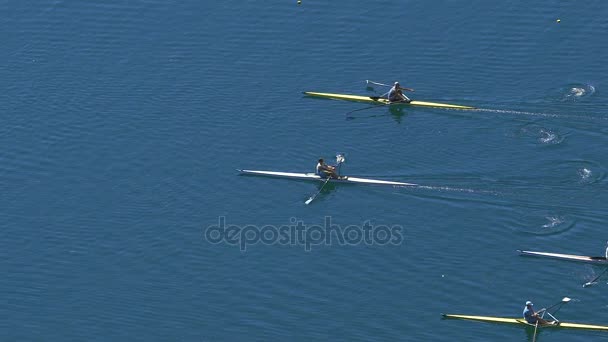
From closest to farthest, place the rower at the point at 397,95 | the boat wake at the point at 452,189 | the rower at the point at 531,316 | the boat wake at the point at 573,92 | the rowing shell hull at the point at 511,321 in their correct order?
1. the rower at the point at 531,316
2. the rowing shell hull at the point at 511,321
3. the boat wake at the point at 452,189
4. the boat wake at the point at 573,92
5. the rower at the point at 397,95

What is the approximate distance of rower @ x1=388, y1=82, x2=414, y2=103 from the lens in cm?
8244

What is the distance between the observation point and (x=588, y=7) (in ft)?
295

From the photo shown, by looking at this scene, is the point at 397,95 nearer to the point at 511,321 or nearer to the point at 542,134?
the point at 542,134

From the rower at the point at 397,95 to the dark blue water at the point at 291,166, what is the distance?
0.65 m

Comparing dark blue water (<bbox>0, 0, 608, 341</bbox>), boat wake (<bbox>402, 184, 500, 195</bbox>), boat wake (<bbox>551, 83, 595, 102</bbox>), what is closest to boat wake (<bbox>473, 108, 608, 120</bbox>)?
dark blue water (<bbox>0, 0, 608, 341</bbox>)

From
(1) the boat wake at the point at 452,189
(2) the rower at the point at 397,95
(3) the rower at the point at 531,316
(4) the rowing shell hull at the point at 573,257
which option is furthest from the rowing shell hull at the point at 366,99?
(3) the rower at the point at 531,316

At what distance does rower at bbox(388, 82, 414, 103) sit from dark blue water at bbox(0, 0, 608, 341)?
650 mm

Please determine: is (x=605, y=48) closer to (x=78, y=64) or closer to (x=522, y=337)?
(x=522, y=337)

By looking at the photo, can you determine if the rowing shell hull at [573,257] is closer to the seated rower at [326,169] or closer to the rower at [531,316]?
the rower at [531,316]

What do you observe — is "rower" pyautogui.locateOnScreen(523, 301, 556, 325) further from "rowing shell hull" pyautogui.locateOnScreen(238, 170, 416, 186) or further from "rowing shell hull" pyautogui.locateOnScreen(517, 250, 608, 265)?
"rowing shell hull" pyautogui.locateOnScreen(238, 170, 416, 186)

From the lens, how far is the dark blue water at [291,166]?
68562 millimetres

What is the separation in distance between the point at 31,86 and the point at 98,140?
8731 millimetres

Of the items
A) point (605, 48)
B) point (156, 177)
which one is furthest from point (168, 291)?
point (605, 48)

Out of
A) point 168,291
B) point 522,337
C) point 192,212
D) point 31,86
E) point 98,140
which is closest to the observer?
point 522,337
